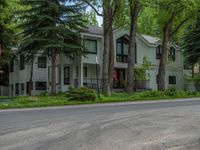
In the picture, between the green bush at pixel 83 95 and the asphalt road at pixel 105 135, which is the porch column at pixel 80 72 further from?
the asphalt road at pixel 105 135

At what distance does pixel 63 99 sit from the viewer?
28.6 metres

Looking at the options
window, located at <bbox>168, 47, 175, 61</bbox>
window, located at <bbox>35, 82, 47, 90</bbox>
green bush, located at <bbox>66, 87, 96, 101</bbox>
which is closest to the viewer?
green bush, located at <bbox>66, 87, 96, 101</bbox>

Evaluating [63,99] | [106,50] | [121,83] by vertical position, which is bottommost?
[63,99]

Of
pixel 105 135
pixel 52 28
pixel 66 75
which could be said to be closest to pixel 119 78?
pixel 66 75

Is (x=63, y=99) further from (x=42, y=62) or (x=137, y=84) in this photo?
(x=137, y=84)

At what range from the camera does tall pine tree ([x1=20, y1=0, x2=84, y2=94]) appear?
33.8 metres

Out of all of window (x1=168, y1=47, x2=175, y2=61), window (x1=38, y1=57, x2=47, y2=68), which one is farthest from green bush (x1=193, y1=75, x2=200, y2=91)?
window (x1=38, y1=57, x2=47, y2=68)

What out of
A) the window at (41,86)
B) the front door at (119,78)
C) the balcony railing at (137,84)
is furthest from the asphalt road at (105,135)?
the front door at (119,78)

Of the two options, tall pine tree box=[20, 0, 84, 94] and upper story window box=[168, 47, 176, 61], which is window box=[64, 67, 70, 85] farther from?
upper story window box=[168, 47, 176, 61]

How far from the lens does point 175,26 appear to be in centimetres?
4531

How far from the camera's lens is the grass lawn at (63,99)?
24.8 meters

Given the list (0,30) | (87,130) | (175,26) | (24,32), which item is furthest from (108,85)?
(87,130)

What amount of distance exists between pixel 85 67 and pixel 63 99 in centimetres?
1627

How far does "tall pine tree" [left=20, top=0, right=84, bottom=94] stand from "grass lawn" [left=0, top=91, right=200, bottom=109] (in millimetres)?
4038
